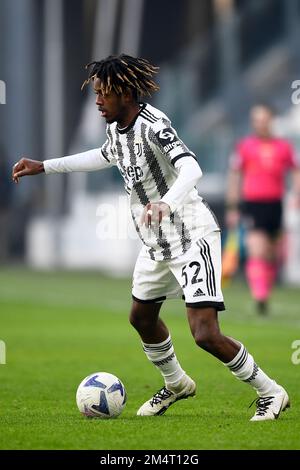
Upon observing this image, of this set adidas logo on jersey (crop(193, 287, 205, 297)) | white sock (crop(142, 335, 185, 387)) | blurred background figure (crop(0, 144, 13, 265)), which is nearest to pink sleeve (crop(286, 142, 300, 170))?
white sock (crop(142, 335, 185, 387))

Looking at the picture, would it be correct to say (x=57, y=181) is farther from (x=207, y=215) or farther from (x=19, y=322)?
(x=207, y=215)

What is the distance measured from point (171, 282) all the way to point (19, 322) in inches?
303

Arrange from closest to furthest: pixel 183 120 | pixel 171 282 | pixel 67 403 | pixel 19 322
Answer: pixel 171 282, pixel 67 403, pixel 19 322, pixel 183 120

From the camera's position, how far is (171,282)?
8.35 metres

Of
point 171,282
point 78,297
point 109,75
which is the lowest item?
point 78,297

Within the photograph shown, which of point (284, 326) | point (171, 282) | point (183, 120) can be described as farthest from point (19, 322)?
point (183, 120)

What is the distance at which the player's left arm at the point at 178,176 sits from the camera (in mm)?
7484

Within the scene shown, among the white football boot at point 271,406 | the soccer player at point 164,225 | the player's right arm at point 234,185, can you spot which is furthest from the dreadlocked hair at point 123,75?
the player's right arm at point 234,185

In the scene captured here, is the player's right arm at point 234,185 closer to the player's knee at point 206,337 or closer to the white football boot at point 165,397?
the white football boot at point 165,397

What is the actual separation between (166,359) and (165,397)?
0.24 meters

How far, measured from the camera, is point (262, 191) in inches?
655

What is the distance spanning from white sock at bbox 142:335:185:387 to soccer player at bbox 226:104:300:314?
24.5ft

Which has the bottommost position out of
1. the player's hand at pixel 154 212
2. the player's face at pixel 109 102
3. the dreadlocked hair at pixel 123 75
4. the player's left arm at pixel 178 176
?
the player's hand at pixel 154 212

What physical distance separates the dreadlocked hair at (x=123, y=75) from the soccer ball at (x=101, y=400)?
1789mm
